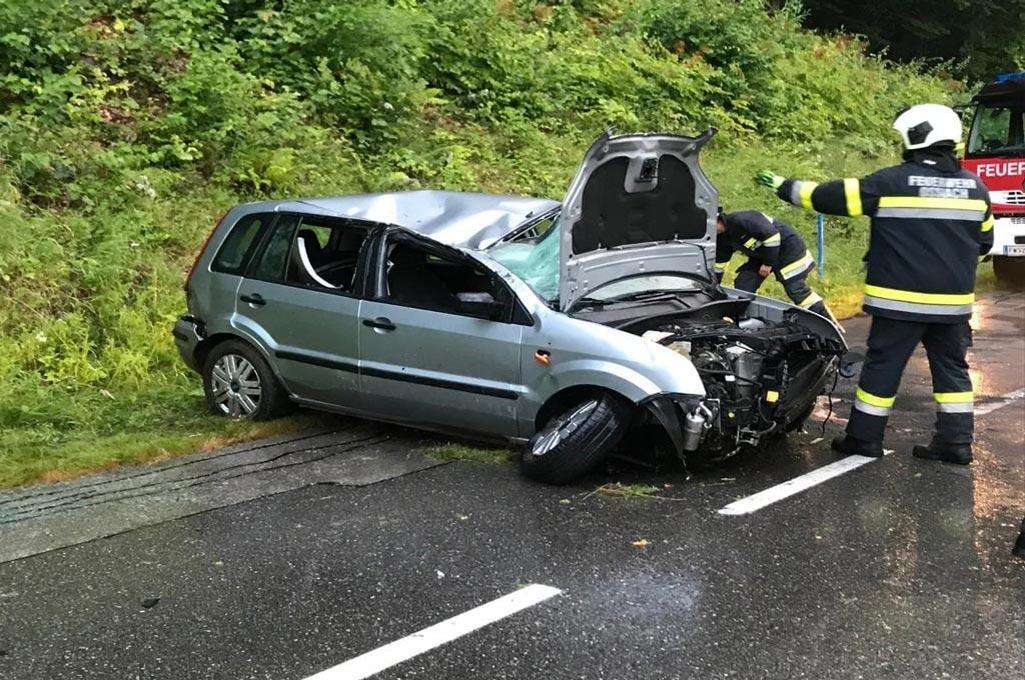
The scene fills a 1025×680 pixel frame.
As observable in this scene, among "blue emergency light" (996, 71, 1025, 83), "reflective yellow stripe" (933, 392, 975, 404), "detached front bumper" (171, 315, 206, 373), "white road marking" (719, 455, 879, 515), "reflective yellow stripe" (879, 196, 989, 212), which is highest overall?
"blue emergency light" (996, 71, 1025, 83)

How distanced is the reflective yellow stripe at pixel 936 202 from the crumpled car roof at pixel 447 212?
2170 mm

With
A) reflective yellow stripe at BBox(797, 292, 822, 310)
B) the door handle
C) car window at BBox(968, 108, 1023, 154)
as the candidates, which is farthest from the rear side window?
car window at BBox(968, 108, 1023, 154)

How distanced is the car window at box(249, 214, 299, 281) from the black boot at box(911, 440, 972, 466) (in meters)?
4.01

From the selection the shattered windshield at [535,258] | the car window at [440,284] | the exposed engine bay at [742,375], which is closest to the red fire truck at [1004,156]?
the exposed engine bay at [742,375]

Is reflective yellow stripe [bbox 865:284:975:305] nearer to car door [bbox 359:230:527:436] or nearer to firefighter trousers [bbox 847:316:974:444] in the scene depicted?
firefighter trousers [bbox 847:316:974:444]

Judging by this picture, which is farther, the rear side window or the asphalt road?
the rear side window

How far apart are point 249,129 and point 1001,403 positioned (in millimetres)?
7801

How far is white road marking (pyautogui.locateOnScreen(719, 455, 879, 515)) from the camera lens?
16.7 feet

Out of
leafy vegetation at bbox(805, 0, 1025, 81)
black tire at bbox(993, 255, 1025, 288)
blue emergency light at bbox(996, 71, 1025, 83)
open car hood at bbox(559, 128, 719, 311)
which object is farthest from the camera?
leafy vegetation at bbox(805, 0, 1025, 81)

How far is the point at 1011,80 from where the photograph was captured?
13.5 meters

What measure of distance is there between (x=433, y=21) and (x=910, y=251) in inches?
392

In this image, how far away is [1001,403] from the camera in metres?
7.31

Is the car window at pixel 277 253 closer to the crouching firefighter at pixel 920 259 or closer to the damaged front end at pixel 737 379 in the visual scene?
the damaged front end at pixel 737 379

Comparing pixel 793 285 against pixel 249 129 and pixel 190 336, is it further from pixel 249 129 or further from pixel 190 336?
pixel 249 129
